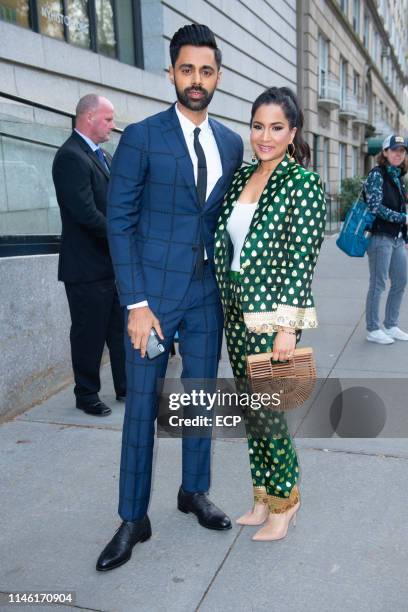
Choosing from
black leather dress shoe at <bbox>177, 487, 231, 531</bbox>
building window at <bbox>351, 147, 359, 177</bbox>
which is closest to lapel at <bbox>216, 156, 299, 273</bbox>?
black leather dress shoe at <bbox>177, 487, 231, 531</bbox>

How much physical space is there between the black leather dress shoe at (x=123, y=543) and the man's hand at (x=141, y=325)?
853mm

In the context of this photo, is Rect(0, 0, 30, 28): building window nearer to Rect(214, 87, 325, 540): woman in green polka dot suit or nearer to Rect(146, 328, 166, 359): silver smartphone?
Rect(214, 87, 325, 540): woman in green polka dot suit

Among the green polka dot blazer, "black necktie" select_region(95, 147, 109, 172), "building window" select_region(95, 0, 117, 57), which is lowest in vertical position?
the green polka dot blazer

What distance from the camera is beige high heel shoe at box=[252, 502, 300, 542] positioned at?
9.32ft

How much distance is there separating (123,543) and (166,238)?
141 centimetres

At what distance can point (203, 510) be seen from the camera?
3.00 meters

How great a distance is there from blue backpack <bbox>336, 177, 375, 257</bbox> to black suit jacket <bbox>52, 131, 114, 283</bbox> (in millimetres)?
2656

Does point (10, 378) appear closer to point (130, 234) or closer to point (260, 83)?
point (130, 234)

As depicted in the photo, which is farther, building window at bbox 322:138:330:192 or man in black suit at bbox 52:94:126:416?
building window at bbox 322:138:330:192

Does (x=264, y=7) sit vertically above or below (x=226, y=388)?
above

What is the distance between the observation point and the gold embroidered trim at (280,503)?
2.84 meters

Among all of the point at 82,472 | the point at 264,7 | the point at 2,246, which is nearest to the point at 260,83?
the point at 264,7

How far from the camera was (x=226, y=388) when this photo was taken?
9.89ft

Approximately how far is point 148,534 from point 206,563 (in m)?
0.34
